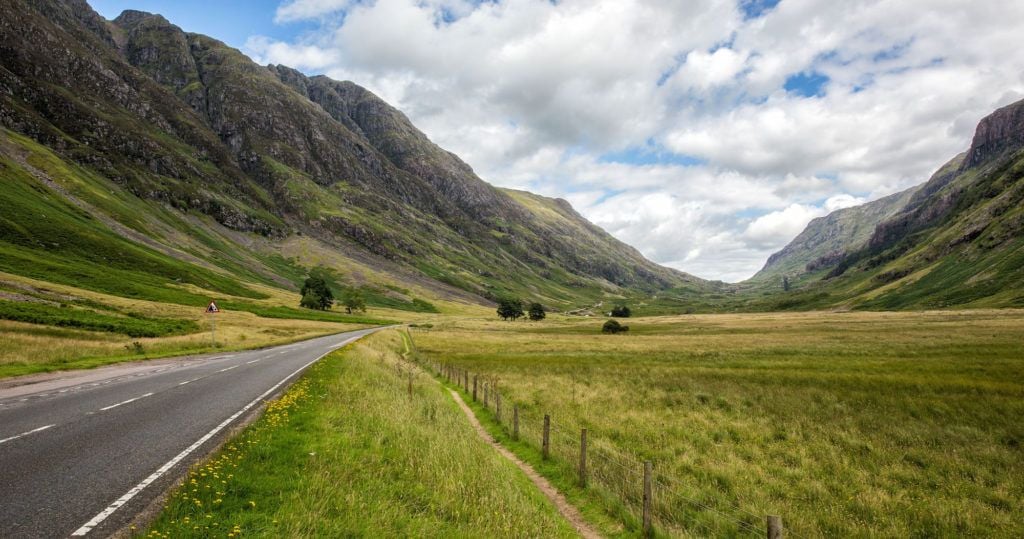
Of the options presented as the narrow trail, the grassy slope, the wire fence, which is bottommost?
the narrow trail

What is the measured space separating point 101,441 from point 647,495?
47.4 feet

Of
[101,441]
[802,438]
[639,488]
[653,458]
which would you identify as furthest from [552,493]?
[101,441]

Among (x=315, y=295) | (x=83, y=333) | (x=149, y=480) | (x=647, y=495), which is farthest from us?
(x=315, y=295)

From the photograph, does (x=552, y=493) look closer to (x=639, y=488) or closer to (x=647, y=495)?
(x=639, y=488)

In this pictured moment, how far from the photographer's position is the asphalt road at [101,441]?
308 inches

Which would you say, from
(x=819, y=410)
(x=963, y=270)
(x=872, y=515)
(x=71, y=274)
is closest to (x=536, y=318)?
(x=71, y=274)

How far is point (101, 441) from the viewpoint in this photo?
1188cm

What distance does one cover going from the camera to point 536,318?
159250 millimetres

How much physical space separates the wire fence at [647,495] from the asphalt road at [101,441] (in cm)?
1076

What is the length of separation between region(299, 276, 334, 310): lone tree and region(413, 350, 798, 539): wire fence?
12949 cm

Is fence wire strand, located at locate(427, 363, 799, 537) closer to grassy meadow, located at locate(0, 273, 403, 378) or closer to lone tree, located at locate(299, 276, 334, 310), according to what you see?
grassy meadow, located at locate(0, 273, 403, 378)

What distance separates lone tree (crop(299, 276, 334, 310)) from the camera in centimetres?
13475

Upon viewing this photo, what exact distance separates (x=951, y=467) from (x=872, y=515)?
6.17 m

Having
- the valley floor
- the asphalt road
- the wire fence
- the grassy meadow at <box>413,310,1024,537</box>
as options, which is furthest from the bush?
the wire fence
